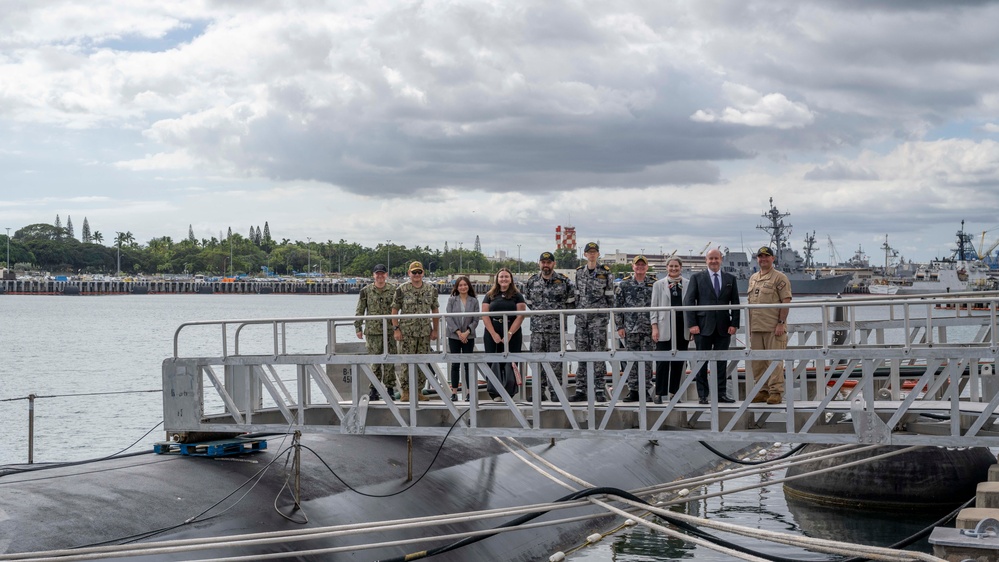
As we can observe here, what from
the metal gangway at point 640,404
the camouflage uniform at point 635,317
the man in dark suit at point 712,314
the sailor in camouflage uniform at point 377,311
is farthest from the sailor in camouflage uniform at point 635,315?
the sailor in camouflage uniform at point 377,311

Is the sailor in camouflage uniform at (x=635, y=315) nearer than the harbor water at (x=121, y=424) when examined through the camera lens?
Yes

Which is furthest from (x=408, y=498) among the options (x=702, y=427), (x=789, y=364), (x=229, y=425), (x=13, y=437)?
(x=13, y=437)

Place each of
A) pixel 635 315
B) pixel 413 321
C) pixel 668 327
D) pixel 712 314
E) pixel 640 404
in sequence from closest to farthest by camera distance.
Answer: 1. pixel 640 404
2. pixel 712 314
3. pixel 668 327
4. pixel 635 315
5. pixel 413 321

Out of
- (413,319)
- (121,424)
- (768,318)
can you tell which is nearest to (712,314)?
(768,318)

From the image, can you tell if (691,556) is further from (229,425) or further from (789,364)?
(229,425)

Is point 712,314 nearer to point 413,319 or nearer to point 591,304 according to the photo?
point 591,304

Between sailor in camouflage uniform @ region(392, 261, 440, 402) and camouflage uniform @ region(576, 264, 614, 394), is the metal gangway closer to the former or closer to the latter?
sailor in camouflage uniform @ region(392, 261, 440, 402)

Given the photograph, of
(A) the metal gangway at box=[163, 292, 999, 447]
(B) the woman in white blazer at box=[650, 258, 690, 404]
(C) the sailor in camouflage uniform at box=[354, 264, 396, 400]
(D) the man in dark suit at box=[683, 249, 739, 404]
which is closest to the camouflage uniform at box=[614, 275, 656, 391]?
(B) the woman in white blazer at box=[650, 258, 690, 404]

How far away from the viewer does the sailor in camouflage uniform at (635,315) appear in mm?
16127

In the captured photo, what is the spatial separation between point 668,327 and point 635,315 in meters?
0.92

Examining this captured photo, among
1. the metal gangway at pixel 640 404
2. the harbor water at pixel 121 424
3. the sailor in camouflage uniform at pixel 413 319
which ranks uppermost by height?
the sailor in camouflage uniform at pixel 413 319

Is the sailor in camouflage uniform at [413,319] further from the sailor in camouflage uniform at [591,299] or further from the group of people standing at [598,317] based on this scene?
the sailor in camouflage uniform at [591,299]

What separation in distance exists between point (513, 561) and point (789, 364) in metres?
4.99

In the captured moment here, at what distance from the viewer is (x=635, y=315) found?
16.1 m
